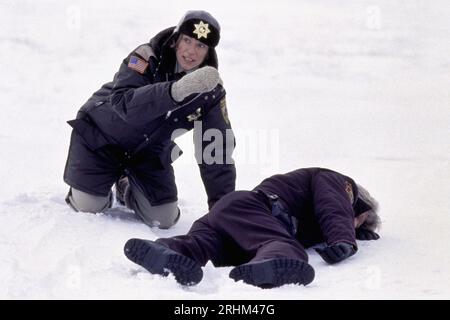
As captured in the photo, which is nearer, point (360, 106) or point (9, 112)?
point (9, 112)

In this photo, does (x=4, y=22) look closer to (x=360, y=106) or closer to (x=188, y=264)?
(x=360, y=106)

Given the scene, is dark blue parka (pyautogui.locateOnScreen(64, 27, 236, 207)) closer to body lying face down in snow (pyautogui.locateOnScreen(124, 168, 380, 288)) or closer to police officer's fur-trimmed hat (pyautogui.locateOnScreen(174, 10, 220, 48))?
police officer's fur-trimmed hat (pyautogui.locateOnScreen(174, 10, 220, 48))

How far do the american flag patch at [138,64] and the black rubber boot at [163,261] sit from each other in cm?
118

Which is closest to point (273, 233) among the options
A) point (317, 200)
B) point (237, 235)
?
point (237, 235)

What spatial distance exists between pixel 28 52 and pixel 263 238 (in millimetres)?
6495

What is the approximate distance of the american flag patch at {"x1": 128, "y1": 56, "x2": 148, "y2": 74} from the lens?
2.94 meters

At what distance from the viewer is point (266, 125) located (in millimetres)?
6520

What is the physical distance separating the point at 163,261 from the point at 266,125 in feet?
15.4

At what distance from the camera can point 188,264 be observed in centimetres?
189

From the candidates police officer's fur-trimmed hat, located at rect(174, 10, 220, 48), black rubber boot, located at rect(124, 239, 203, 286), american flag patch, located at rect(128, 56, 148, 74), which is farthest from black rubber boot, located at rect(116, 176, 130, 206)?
black rubber boot, located at rect(124, 239, 203, 286)

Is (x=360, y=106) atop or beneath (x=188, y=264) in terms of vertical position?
beneath

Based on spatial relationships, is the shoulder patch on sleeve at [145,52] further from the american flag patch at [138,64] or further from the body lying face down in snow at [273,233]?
the body lying face down in snow at [273,233]

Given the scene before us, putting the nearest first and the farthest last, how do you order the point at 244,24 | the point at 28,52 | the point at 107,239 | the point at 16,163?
the point at 107,239, the point at 16,163, the point at 28,52, the point at 244,24

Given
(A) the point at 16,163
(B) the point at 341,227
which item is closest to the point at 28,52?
(A) the point at 16,163
